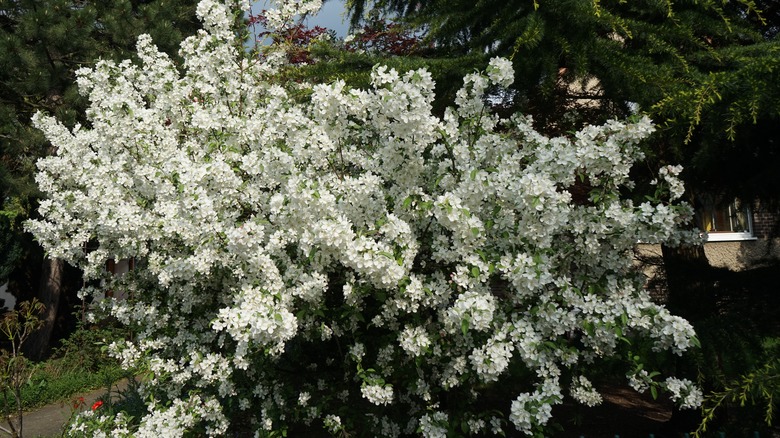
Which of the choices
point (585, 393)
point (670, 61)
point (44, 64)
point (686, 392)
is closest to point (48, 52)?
point (44, 64)

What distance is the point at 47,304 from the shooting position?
11.1 metres

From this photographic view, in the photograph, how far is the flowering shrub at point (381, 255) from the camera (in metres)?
2.92

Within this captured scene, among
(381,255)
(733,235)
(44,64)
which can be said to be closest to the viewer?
(381,255)

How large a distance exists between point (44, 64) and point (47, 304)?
4.76m

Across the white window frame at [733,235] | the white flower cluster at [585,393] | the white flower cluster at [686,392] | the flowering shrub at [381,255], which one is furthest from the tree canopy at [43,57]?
the white window frame at [733,235]

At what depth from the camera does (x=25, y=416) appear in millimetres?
8562

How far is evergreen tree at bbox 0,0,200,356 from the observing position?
9602 mm

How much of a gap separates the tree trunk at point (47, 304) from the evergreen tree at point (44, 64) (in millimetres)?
20

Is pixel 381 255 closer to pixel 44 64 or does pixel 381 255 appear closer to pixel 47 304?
pixel 44 64

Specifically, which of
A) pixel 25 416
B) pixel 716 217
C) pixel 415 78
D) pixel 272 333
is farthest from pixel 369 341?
pixel 716 217

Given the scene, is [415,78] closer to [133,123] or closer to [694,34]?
[694,34]

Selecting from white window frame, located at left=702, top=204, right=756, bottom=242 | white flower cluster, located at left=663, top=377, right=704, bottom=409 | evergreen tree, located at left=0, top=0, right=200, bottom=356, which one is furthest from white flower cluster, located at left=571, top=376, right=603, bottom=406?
white window frame, located at left=702, top=204, right=756, bottom=242

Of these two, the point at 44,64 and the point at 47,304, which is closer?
the point at 44,64

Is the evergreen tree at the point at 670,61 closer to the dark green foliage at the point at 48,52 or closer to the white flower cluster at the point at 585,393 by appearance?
the white flower cluster at the point at 585,393
